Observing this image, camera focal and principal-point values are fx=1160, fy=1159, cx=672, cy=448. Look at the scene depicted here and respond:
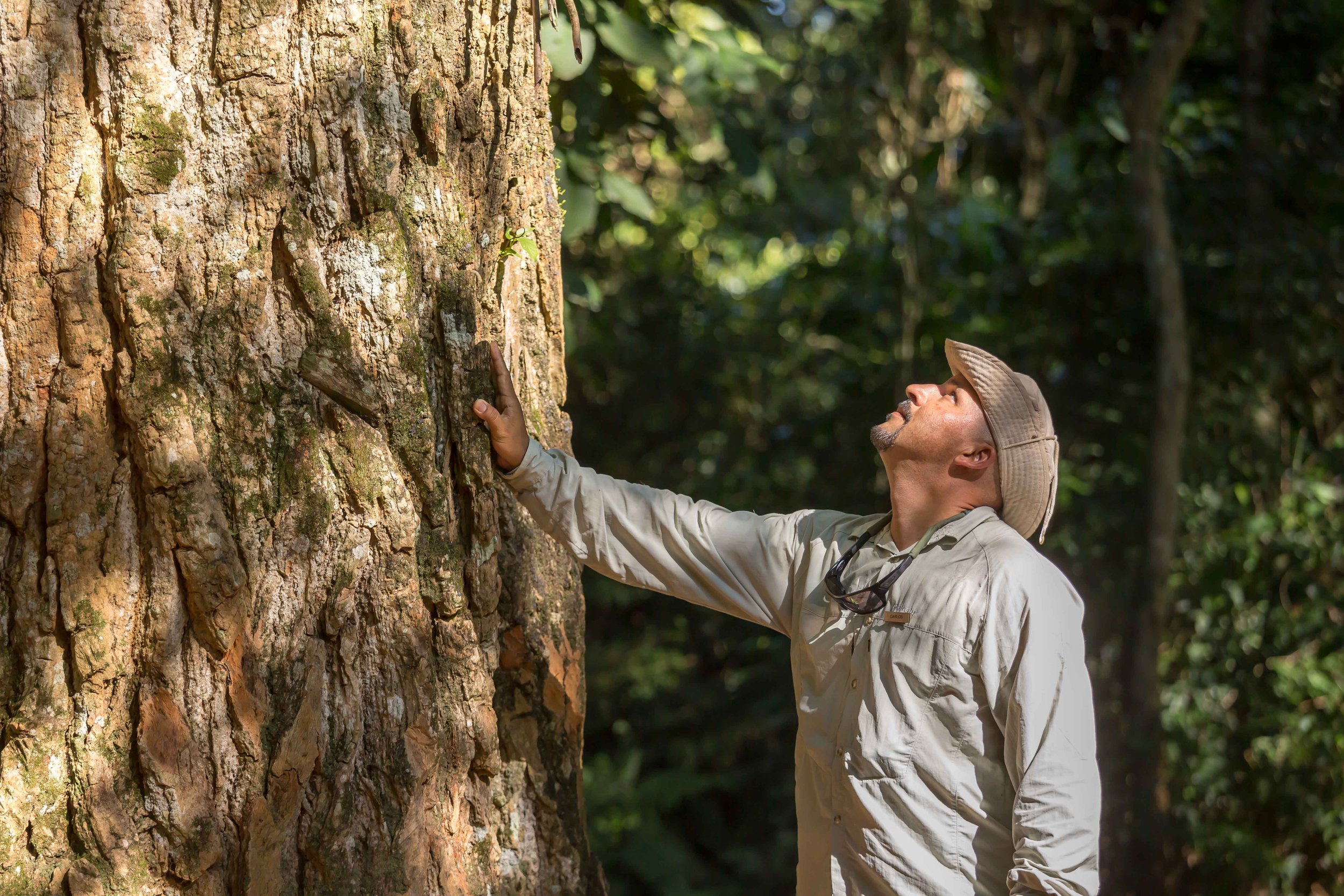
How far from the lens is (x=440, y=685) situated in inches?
64.4

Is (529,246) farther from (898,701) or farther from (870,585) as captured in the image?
(898,701)

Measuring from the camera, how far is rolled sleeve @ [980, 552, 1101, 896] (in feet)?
5.19

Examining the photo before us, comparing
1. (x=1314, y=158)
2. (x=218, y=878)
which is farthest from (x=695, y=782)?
(x=218, y=878)

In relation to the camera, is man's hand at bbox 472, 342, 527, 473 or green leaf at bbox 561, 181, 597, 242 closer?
man's hand at bbox 472, 342, 527, 473

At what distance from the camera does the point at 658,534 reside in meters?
1.93

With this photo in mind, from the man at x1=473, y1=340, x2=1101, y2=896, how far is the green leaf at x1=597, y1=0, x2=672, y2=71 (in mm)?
1446

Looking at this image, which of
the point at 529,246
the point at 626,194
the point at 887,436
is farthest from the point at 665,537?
the point at 626,194

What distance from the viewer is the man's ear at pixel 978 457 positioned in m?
1.89

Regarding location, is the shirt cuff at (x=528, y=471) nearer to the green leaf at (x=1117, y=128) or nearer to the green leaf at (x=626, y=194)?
the green leaf at (x=626, y=194)

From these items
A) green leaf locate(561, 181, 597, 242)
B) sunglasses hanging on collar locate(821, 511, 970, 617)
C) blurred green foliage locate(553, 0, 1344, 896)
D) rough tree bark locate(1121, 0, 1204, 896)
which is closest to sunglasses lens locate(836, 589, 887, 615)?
sunglasses hanging on collar locate(821, 511, 970, 617)

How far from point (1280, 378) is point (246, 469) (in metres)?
4.56

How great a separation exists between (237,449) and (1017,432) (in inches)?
46.6

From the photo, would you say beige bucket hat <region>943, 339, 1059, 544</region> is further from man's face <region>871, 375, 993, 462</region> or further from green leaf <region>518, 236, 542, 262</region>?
green leaf <region>518, 236, 542, 262</region>

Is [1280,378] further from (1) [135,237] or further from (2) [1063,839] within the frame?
(1) [135,237]
